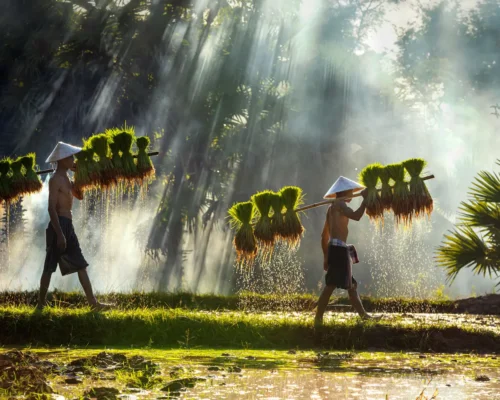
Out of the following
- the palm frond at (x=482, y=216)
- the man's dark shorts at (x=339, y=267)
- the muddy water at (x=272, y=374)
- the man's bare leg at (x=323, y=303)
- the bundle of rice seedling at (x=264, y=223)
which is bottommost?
the muddy water at (x=272, y=374)

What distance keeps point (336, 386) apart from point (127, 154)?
5689 millimetres

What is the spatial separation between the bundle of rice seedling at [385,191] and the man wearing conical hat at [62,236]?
3.74m

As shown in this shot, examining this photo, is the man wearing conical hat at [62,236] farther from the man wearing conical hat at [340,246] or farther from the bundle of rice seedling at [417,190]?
the bundle of rice seedling at [417,190]

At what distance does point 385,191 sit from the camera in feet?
34.5

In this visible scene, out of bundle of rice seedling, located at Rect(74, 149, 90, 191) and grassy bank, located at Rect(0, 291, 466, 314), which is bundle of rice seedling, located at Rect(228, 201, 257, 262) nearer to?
bundle of rice seedling, located at Rect(74, 149, 90, 191)

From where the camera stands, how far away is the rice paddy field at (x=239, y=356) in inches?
236

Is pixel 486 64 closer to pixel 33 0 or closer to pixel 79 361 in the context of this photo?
pixel 33 0

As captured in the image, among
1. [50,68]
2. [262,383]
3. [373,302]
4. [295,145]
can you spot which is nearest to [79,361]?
[262,383]

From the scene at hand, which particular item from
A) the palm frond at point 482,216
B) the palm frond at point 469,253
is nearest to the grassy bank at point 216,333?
the palm frond at point 469,253

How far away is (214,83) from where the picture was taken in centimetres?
2567

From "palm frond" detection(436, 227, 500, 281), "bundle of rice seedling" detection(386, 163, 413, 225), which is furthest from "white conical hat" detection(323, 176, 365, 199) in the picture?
"palm frond" detection(436, 227, 500, 281)

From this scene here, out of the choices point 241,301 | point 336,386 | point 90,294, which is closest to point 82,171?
point 90,294

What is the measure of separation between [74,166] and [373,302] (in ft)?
21.9

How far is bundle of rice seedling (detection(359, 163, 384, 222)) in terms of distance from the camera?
34.4 ft
